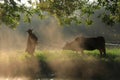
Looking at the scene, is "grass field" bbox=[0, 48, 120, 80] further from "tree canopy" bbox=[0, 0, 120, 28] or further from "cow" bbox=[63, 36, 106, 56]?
"cow" bbox=[63, 36, 106, 56]

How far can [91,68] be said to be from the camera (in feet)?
74.4

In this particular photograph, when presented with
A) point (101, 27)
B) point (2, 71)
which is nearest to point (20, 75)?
point (2, 71)

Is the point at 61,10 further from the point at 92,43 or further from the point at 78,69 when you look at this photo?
the point at 78,69

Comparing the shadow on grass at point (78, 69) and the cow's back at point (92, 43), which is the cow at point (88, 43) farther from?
the shadow on grass at point (78, 69)

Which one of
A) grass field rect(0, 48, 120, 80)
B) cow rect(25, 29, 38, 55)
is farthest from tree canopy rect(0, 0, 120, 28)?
grass field rect(0, 48, 120, 80)

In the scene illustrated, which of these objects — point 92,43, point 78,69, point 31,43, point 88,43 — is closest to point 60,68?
point 78,69

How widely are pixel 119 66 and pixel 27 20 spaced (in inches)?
374

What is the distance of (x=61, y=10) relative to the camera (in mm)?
29328

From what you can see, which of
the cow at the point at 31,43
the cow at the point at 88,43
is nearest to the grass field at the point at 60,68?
the cow at the point at 31,43

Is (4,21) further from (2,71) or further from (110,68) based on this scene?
(110,68)

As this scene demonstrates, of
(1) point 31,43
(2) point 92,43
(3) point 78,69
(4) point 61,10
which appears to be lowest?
(2) point 92,43

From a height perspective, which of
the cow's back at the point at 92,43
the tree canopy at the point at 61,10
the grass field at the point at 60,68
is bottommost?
the cow's back at the point at 92,43

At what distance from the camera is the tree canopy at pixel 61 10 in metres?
27.7

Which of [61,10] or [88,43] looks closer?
[61,10]
